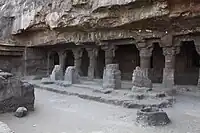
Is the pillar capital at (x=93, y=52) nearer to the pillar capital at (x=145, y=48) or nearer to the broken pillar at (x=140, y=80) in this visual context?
the pillar capital at (x=145, y=48)

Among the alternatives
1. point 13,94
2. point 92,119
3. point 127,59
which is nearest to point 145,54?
point 127,59

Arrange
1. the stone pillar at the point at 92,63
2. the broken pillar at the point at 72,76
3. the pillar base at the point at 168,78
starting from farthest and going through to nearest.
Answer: the stone pillar at the point at 92,63 < the broken pillar at the point at 72,76 < the pillar base at the point at 168,78

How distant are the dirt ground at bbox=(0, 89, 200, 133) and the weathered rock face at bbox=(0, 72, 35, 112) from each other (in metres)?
0.35

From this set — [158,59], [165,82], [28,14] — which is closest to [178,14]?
[165,82]

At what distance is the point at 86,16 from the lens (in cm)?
1313

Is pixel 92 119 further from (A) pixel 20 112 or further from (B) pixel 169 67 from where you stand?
(B) pixel 169 67

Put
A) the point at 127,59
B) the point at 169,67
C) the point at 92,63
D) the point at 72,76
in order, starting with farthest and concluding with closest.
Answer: the point at 127,59
the point at 92,63
the point at 72,76
the point at 169,67

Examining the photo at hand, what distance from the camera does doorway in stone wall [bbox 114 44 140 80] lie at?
17797mm

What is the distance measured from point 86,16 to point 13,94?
6.83m

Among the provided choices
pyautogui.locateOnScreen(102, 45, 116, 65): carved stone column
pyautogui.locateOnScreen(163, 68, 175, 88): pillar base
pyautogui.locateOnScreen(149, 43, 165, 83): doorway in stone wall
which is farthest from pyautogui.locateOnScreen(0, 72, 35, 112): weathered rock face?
pyautogui.locateOnScreen(149, 43, 165, 83): doorway in stone wall

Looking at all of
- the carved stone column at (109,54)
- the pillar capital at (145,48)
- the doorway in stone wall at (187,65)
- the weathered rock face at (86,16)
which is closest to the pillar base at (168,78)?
the pillar capital at (145,48)

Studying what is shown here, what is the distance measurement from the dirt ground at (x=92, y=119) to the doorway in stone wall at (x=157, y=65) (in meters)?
6.42

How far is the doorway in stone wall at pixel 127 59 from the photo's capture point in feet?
58.4

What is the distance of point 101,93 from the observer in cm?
1095
